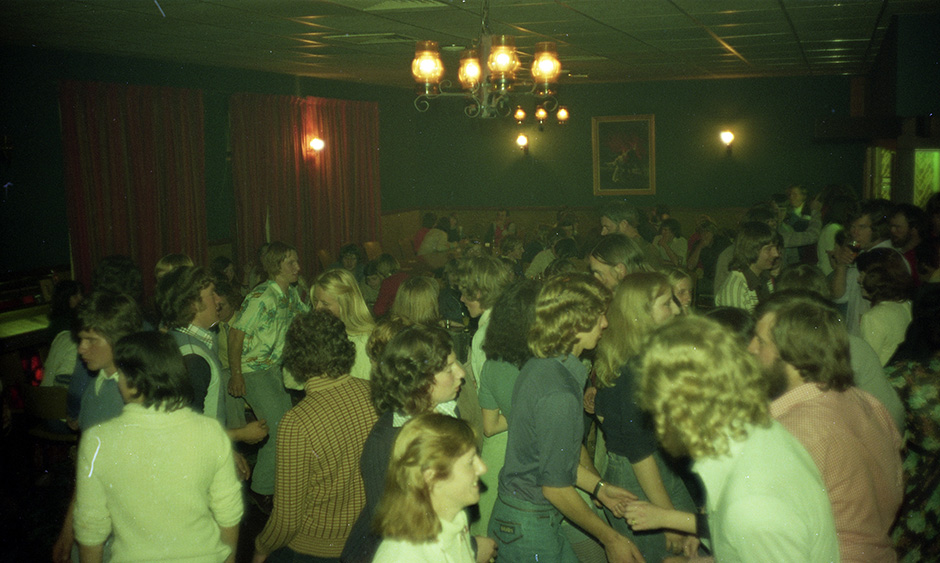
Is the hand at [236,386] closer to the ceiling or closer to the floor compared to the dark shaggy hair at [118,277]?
closer to the floor

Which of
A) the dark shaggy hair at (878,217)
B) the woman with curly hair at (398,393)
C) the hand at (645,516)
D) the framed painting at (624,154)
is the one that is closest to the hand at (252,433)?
the woman with curly hair at (398,393)

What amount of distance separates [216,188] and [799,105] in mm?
9458

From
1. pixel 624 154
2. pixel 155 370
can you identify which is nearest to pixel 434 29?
pixel 155 370

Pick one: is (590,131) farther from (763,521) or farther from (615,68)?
(763,521)

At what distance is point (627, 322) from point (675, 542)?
0.81 meters

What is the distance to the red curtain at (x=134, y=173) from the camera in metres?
7.34

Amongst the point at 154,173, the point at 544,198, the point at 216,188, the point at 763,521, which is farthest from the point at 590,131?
the point at 763,521

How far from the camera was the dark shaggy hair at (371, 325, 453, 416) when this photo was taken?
2352 mm

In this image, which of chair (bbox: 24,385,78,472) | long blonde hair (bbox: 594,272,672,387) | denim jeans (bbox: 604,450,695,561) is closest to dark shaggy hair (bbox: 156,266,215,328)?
chair (bbox: 24,385,78,472)

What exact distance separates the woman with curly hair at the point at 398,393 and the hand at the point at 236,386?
2449mm

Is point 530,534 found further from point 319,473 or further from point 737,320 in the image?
point 737,320

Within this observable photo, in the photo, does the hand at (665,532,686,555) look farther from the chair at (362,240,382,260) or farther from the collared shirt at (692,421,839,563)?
the chair at (362,240,382,260)

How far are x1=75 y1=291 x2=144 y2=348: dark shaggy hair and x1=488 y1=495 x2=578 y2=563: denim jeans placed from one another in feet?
5.59

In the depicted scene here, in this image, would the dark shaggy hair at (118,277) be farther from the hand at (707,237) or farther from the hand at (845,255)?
the hand at (707,237)
